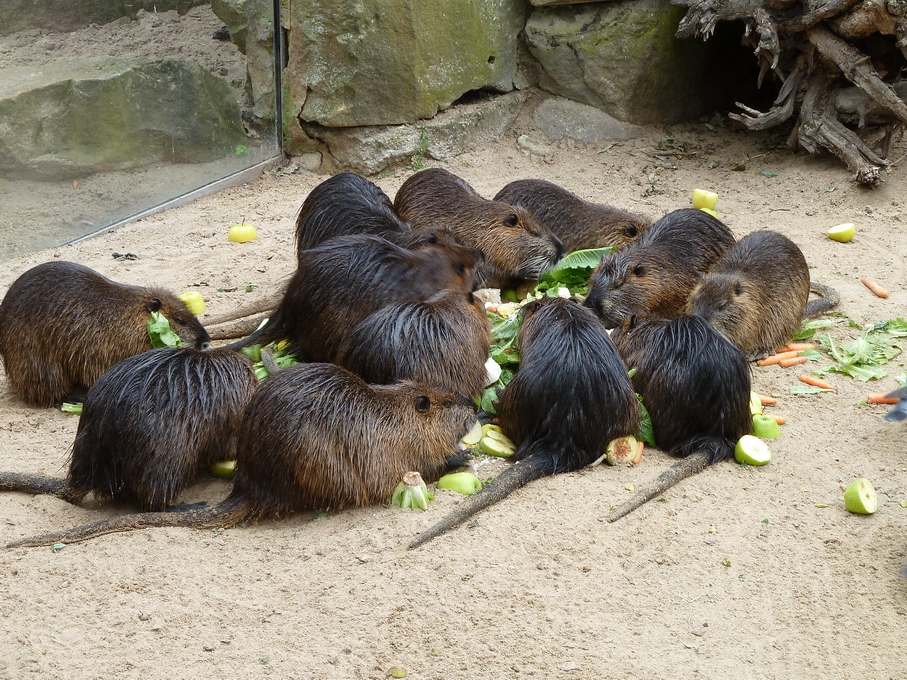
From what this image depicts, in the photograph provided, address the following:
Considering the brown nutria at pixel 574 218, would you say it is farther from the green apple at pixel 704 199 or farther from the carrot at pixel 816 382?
the carrot at pixel 816 382

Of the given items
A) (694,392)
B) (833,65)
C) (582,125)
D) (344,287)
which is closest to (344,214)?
(344,287)

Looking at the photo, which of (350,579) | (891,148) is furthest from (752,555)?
(891,148)

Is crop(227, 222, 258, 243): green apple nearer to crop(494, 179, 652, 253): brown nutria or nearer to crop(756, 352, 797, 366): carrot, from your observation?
crop(494, 179, 652, 253): brown nutria

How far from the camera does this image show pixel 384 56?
791cm

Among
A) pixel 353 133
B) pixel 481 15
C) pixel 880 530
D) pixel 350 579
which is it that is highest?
pixel 481 15

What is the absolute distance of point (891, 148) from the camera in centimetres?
779

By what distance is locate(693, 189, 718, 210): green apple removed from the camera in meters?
7.07

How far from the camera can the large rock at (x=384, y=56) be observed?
7.83 meters

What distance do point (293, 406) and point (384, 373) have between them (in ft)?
2.17

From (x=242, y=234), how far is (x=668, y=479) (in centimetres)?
415

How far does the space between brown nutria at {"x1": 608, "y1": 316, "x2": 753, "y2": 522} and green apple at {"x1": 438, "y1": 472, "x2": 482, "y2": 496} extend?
0.84m

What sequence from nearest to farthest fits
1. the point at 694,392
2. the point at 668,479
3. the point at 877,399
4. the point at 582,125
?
the point at 668,479, the point at 694,392, the point at 877,399, the point at 582,125

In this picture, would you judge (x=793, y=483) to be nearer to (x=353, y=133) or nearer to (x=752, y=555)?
(x=752, y=555)

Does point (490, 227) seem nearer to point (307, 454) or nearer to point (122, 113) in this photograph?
point (307, 454)
